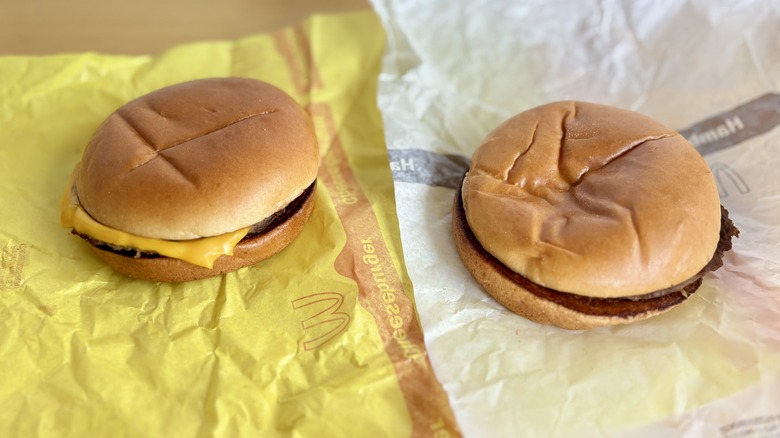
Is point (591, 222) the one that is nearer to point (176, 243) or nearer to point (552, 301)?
point (552, 301)

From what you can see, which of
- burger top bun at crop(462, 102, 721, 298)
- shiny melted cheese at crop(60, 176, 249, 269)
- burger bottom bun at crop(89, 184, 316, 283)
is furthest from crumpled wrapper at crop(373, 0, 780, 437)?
shiny melted cheese at crop(60, 176, 249, 269)

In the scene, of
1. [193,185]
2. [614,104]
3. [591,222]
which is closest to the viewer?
[591,222]

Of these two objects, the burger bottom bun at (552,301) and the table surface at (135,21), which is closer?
the burger bottom bun at (552,301)

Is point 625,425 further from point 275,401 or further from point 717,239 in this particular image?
point 275,401

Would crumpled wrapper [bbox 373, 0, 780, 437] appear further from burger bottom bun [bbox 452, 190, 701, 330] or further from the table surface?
the table surface

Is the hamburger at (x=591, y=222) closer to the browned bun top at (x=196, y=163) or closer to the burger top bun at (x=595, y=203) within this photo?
the burger top bun at (x=595, y=203)

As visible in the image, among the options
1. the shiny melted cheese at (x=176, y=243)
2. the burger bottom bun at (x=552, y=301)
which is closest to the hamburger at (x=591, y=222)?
the burger bottom bun at (x=552, y=301)

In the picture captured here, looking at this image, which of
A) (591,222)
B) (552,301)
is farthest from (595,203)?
(552,301)
